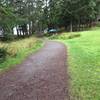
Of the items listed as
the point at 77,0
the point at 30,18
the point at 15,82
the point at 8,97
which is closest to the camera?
the point at 8,97

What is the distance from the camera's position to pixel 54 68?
33.0 ft

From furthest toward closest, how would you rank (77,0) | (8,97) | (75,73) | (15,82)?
1. (77,0)
2. (75,73)
3. (15,82)
4. (8,97)

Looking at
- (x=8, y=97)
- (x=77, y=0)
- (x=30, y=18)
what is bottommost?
(x=8, y=97)

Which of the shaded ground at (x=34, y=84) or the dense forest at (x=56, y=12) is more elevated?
the dense forest at (x=56, y=12)

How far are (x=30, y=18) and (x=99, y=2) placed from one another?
53.9 ft

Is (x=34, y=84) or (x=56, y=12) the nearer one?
(x=34, y=84)

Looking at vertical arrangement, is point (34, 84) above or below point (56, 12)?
below

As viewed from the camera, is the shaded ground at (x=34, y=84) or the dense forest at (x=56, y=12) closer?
the shaded ground at (x=34, y=84)

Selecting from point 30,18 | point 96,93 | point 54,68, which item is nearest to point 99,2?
point 30,18

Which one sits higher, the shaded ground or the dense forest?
the dense forest

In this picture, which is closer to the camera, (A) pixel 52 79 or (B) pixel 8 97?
(B) pixel 8 97

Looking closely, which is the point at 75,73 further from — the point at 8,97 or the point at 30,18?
the point at 30,18

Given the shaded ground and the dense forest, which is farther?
the dense forest

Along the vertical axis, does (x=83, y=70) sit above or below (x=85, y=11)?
below
